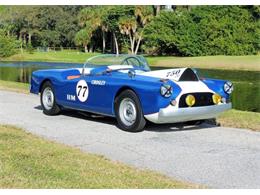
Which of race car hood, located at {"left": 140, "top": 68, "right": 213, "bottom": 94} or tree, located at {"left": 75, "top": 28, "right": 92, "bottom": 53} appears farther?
tree, located at {"left": 75, "top": 28, "right": 92, "bottom": 53}

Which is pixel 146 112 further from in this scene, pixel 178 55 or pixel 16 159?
pixel 178 55

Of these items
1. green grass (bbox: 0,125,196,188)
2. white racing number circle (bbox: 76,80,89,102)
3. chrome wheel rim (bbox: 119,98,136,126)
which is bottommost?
green grass (bbox: 0,125,196,188)

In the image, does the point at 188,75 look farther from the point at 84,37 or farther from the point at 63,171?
the point at 84,37

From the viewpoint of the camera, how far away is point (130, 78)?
8.98 m

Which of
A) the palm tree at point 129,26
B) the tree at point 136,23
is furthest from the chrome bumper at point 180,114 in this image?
the palm tree at point 129,26

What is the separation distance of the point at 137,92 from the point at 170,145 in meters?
1.37

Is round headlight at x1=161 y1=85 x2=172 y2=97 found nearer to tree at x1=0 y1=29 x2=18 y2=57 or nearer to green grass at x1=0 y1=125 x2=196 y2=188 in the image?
green grass at x1=0 y1=125 x2=196 y2=188

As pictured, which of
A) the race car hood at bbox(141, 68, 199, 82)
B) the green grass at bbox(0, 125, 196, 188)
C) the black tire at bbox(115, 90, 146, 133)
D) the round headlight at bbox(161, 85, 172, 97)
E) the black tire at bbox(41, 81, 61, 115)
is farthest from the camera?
the black tire at bbox(41, 81, 61, 115)

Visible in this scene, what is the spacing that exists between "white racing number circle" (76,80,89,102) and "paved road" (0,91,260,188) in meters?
0.48

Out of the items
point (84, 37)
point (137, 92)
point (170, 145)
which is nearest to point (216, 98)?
point (137, 92)

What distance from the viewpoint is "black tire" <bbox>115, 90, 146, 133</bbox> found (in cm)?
870

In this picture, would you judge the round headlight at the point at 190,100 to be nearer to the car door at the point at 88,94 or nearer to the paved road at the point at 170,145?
the paved road at the point at 170,145

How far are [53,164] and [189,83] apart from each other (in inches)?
140

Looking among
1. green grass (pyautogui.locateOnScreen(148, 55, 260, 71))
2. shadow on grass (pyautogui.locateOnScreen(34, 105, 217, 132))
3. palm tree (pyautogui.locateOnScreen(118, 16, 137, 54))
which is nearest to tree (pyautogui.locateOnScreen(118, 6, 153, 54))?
palm tree (pyautogui.locateOnScreen(118, 16, 137, 54))
